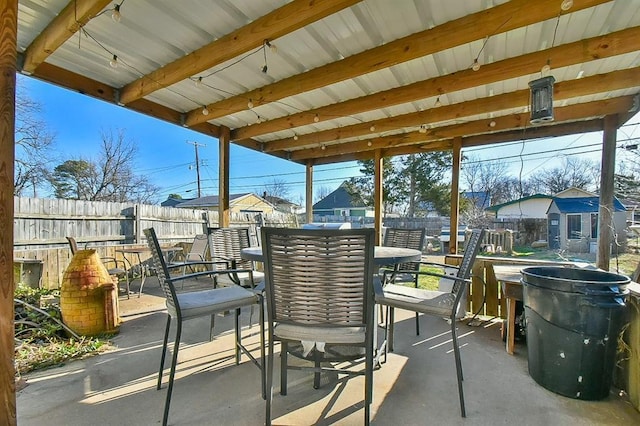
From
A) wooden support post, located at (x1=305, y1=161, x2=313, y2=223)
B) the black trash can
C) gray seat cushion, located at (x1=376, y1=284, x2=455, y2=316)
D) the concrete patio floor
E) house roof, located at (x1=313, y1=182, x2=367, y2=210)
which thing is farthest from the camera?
house roof, located at (x1=313, y1=182, x2=367, y2=210)

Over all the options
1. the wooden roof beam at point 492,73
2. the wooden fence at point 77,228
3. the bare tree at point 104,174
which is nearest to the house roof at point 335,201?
the bare tree at point 104,174

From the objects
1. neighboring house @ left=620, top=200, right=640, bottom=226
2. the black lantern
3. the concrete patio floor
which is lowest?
the concrete patio floor

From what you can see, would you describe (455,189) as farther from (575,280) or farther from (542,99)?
(575,280)

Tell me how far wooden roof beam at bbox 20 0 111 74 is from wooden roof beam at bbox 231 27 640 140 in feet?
7.84

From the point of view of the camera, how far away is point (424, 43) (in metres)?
2.19

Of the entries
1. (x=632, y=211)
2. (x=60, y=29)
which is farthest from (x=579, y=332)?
(x=632, y=211)

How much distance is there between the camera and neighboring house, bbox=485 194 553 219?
32.3 ft

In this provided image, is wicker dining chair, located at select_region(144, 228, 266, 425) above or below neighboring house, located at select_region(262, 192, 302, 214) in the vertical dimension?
below

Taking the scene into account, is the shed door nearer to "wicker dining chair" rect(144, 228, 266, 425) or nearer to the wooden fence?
the wooden fence

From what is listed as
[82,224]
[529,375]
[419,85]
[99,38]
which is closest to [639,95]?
[419,85]

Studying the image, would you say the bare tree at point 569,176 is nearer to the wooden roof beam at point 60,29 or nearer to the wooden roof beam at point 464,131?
the wooden roof beam at point 464,131

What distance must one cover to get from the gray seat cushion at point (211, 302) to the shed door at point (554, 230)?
9890 millimetres

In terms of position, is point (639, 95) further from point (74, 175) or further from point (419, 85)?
point (74, 175)

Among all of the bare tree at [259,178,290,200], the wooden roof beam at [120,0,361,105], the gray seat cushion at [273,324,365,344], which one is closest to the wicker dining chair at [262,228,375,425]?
the gray seat cushion at [273,324,365,344]
